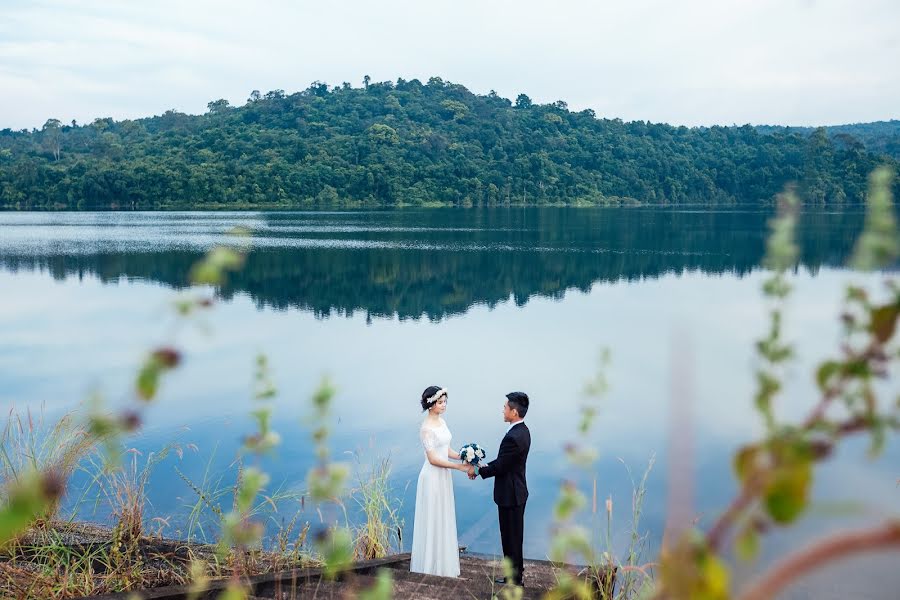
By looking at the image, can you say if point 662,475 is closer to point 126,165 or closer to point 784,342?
point 784,342

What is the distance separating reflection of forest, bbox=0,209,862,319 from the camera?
30375 mm

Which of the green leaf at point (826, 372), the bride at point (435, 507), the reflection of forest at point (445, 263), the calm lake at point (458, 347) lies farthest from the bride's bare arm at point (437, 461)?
the reflection of forest at point (445, 263)

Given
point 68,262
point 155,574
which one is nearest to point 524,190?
point 68,262

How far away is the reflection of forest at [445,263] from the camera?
99.7 ft

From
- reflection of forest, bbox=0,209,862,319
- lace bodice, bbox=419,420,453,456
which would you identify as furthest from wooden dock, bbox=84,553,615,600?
reflection of forest, bbox=0,209,862,319

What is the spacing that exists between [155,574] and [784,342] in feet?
18.6

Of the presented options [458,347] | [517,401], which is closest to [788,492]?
[517,401]

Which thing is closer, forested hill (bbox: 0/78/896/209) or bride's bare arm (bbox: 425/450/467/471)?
bride's bare arm (bbox: 425/450/467/471)

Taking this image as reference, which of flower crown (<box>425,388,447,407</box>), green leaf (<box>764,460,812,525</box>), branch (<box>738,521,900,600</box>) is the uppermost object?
green leaf (<box>764,460,812,525</box>)

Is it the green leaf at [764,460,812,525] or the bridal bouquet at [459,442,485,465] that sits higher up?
the green leaf at [764,460,812,525]

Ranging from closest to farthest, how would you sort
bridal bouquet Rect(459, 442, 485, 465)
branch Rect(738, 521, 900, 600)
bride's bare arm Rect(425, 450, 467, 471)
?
branch Rect(738, 521, 900, 600)
bride's bare arm Rect(425, 450, 467, 471)
bridal bouquet Rect(459, 442, 485, 465)

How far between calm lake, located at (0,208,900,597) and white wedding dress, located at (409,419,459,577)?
2193 mm

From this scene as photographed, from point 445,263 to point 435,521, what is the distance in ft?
105

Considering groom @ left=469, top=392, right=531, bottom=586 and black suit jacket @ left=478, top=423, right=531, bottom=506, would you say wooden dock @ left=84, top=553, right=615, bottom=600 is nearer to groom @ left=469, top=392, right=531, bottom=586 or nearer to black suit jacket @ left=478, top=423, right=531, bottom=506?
groom @ left=469, top=392, right=531, bottom=586
